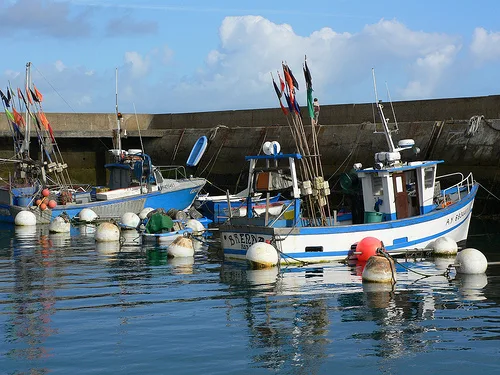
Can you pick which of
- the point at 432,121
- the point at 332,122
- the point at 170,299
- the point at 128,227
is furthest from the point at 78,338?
the point at 332,122

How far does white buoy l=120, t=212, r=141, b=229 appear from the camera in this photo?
85.1 ft

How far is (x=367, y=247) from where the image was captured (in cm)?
1739

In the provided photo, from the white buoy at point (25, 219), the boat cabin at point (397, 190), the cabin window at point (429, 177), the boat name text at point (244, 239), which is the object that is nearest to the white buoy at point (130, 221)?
the white buoy at point (25, 219)

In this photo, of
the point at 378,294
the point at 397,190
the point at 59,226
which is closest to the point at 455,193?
the point at 397,190

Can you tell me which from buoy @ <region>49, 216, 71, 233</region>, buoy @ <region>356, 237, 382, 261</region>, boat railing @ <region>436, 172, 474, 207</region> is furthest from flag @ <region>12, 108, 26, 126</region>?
buoy @ <region>356, 237, 382, 261</region>

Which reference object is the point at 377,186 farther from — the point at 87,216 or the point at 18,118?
the point at 18,118

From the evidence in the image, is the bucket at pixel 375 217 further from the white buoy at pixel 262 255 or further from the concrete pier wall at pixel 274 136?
the concrete pier wall at pixel 274 136

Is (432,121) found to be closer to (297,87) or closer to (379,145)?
(379,145)

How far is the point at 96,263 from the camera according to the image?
744 inches

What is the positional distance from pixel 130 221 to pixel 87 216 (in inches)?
81.1

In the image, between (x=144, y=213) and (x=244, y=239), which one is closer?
(x=244, y=239)

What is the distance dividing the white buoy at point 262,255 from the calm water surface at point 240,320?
0.22 m

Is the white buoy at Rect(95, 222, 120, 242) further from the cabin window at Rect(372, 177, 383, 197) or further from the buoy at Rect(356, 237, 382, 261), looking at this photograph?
the buoy at Rect(356, 237, 382, 261)

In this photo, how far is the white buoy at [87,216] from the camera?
1077 inches
